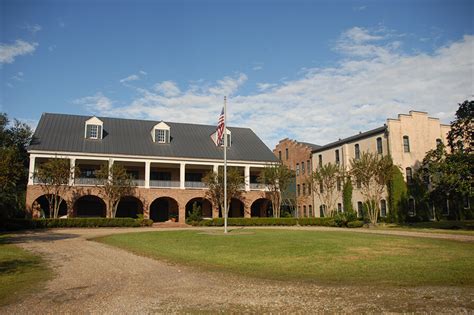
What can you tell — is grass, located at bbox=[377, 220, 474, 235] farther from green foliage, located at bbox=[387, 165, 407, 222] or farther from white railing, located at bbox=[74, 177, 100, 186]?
white railing, located at bbox=[74, 177, 100, 186]

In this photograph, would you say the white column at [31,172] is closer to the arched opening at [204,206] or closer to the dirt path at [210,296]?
the arched opening at [204,206]

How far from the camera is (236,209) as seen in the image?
153 ft

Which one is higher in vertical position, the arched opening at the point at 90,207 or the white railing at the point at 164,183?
the white railing at the point at 164,183

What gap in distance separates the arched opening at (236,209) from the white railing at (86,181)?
15.7m

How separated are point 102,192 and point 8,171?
14464 millimetres

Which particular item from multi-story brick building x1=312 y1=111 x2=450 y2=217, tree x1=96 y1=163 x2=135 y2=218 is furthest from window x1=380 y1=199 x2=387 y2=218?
tree x1=96 y1=163 x2=135 y2=218

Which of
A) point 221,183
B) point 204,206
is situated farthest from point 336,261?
point 204,206

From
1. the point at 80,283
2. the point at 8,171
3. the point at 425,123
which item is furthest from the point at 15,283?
the point at 425,123

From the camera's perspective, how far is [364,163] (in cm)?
3478

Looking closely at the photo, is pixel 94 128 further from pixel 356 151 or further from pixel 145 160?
pixel 356 151

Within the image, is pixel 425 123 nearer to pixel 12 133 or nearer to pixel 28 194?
pixel 28 194

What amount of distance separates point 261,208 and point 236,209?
9.95ft

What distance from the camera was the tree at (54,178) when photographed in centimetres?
3462

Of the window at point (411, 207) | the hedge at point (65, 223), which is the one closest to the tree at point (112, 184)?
the hedge at point (65, 223)
